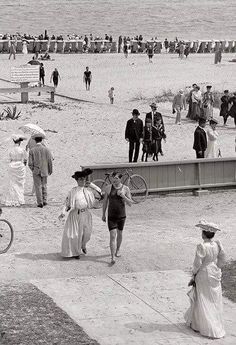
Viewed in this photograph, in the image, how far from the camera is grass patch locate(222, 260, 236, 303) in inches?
516

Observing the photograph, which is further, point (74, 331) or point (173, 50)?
point (173, 50)

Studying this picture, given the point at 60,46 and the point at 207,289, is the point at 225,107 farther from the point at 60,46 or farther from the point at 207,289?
the point at 60,46

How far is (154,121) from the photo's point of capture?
2302 centimetres

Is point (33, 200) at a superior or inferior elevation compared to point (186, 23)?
inferior

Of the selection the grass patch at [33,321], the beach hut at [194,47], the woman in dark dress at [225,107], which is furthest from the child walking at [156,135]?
the beach hut at [194,47]

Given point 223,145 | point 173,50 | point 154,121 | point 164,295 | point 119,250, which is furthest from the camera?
point 173,50

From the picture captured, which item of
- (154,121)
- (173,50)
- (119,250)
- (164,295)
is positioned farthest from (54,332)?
(173,50)

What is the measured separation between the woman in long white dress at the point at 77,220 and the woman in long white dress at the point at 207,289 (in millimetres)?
3304

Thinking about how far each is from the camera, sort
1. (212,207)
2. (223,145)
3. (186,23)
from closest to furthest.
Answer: (212,207) → (223,145) → (186,23)

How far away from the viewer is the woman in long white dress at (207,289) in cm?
1137

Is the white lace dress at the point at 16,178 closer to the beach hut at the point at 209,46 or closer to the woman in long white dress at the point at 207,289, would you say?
the woman in long white dress at the point at 207,289

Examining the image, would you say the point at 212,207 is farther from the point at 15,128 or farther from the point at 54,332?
the point at 15,128

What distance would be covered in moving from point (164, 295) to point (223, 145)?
13498mm

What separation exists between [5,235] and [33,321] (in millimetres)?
4039
